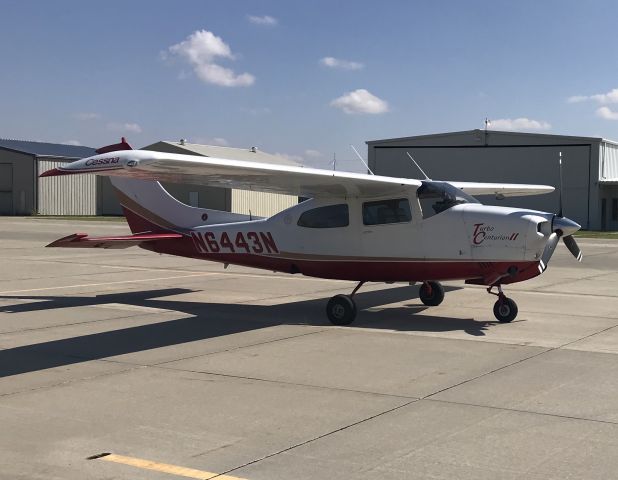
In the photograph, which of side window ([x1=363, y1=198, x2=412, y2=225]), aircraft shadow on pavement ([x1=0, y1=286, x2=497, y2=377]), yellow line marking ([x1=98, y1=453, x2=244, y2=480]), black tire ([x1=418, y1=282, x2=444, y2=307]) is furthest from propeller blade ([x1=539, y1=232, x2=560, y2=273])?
yellow line marking ([x1=98, y1=453, x2=244, y2=480])

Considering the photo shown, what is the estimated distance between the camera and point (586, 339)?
9.96m

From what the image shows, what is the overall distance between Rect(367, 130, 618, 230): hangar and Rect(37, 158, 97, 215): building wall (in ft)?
92.6

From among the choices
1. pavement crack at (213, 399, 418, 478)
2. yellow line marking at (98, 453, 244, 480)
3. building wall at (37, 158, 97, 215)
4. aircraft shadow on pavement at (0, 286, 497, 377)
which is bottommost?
yellow line marking at (98, 453, 244, 480)

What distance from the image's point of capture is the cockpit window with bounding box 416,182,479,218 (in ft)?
37.1

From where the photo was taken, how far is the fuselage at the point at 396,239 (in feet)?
35.2

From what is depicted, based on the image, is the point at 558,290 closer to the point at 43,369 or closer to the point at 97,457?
the point at 43,369

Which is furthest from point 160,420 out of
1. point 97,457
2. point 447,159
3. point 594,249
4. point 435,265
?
point 447,159

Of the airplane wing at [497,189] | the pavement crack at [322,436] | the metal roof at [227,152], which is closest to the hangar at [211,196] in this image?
the metal roof at [227,152]

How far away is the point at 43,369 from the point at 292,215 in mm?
5556

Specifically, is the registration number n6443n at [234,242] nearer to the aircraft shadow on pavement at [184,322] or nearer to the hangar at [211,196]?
the aircraft shadow on pavement at [184,322]

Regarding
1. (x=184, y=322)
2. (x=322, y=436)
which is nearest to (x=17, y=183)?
(x=184, y=322)

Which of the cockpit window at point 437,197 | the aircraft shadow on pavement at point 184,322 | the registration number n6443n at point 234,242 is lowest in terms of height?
the aircraft shadow on pavement at point 184,322

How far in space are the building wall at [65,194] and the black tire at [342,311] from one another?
56399mm

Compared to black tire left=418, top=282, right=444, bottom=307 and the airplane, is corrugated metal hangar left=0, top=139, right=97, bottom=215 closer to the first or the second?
the airplane
